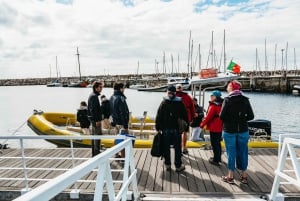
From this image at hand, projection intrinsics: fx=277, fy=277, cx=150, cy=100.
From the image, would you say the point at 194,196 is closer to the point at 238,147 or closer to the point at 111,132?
the point at 238,147

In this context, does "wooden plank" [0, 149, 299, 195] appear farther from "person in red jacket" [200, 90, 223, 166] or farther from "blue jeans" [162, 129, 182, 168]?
"person in red jacket" [200, 90, 223, 166]

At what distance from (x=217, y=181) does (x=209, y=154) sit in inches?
76.1

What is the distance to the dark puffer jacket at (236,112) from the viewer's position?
4824 millimetres

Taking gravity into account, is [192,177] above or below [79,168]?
below

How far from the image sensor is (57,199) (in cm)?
478

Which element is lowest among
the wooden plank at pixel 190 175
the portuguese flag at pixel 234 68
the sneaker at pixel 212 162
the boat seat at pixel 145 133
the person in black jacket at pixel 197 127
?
the boat seat at pixel 145 133

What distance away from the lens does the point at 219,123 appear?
6004 millimetres

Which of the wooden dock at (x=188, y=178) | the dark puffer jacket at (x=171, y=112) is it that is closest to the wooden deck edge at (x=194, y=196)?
the wooden dock at (x=188, y=178)

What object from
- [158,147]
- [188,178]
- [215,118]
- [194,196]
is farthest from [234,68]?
[194,196]

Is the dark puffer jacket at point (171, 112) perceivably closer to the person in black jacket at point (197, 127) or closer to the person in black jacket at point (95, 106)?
the person in black jacket at point (95, 106)

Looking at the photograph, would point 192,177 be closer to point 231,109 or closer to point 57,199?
point 231,109

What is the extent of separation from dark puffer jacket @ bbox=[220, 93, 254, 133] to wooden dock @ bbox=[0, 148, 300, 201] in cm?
105

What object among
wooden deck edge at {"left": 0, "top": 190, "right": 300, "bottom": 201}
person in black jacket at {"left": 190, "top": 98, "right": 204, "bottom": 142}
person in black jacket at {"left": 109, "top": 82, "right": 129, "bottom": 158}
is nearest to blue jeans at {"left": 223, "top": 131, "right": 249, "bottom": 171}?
wooden deck edge at {"left": 0, "top": 190, "right": 300, "bottom": 201}

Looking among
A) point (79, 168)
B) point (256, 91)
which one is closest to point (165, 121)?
point (79, 168)
